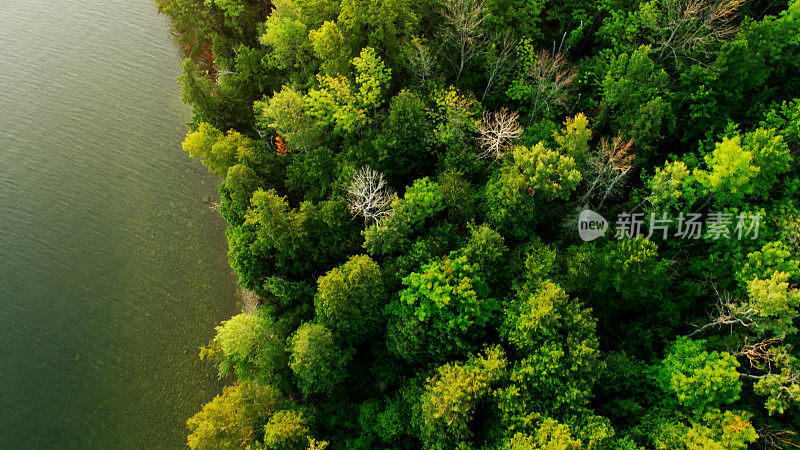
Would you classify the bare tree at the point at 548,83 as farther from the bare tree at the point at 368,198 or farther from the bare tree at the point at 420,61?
the bare tree at the point at 368,198

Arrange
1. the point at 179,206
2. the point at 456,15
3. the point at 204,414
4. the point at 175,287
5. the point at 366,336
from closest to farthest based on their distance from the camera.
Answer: the point at 204,414, the point at 366,336, the point at 456,15, the point at 175,287, the point at 179,206

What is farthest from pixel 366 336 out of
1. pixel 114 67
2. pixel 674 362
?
pixel 114 67

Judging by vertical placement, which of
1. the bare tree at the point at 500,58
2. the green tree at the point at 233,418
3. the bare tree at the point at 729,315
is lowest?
the green tree at the point at 233,418

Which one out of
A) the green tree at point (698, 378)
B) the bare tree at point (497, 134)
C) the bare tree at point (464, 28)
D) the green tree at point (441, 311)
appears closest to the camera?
the green tree at point (698, 378)

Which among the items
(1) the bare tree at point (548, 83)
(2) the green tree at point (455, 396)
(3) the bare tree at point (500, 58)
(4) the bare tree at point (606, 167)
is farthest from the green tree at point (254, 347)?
(1) the bare tree at point (548, 83)

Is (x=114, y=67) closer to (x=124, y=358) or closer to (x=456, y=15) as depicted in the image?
(x=124, y=358)

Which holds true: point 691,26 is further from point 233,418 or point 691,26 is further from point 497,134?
point 233,418
